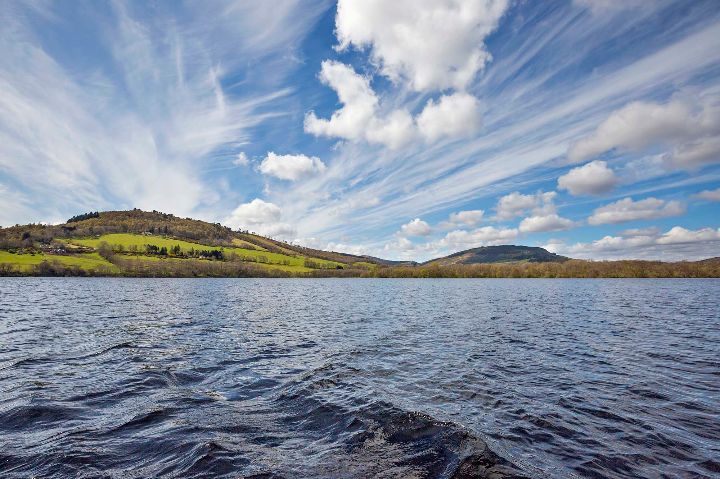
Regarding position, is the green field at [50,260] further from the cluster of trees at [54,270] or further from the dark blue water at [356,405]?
the dark blue water at [356,405]

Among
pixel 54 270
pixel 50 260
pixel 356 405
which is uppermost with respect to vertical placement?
pixel 50 260

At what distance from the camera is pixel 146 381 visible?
1742cm

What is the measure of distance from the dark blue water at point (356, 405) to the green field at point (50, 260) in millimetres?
174305

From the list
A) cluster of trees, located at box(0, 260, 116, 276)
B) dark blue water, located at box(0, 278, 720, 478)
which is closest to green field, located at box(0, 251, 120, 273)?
cluster of trees, located at box(0, 260, 116, 276)

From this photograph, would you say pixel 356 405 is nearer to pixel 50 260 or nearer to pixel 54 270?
pixel 54 270

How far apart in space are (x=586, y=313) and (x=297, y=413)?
47.9 m

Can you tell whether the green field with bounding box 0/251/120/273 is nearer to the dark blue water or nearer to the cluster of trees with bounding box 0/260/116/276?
the cluster of trees with bounding box 0/260/116/276

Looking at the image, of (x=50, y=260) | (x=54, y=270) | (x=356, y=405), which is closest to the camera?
(x=356, y=405)

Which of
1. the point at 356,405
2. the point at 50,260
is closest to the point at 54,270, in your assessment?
the point at 50,260

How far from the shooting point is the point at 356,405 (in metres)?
14.5

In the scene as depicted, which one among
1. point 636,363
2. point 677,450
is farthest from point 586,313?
point 677,450

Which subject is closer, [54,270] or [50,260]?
[54,270]

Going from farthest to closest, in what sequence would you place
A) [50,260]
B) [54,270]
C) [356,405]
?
[50,260] → [54,270] → [356,405]

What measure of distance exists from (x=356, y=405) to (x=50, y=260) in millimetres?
205812
